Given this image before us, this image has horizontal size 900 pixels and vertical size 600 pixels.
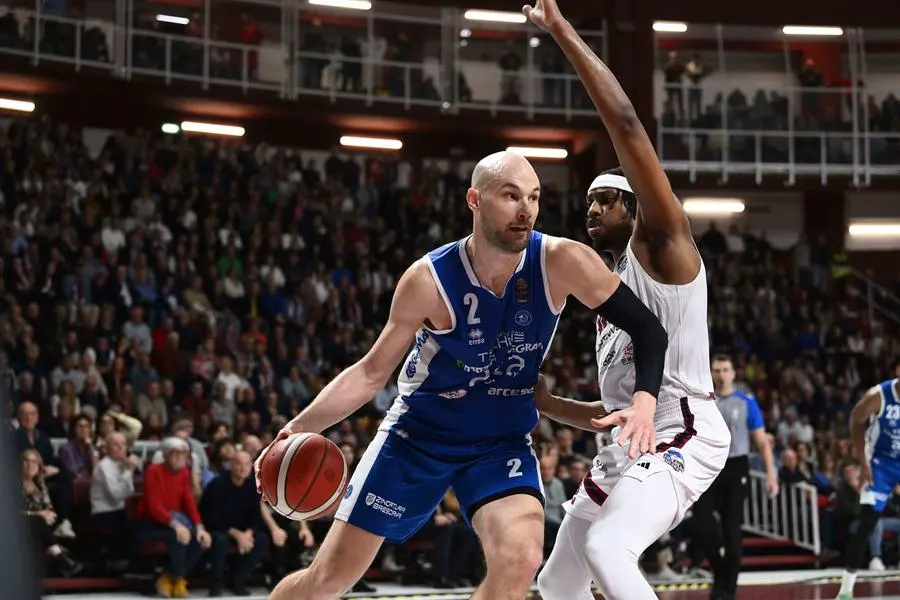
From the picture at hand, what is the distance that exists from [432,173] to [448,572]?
12.8 m

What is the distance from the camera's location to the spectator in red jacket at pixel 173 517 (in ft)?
35.7

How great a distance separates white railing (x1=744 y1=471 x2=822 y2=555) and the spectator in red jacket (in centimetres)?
681

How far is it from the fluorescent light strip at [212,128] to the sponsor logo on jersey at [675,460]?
20.1 metres

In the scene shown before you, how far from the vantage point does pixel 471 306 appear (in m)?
4.70

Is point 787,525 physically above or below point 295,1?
below

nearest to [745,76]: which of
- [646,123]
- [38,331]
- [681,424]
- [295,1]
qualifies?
[646,123]

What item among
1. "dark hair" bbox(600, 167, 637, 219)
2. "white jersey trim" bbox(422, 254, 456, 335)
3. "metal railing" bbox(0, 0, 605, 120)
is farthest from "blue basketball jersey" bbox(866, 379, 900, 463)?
"metal railing" bbox(0, 0, 605, 120)

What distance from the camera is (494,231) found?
15.0 ft

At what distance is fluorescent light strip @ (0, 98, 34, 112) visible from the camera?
21.7 m

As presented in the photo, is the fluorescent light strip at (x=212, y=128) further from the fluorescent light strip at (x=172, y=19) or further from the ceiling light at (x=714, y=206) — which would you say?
the ceiling light at (x=714, y=206)

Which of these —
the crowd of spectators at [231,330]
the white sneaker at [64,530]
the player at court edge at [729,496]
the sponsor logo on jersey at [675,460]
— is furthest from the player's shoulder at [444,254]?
the white sneaker at [64,530]

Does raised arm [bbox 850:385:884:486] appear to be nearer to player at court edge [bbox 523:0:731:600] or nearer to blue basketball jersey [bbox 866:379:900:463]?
blue basketball jersey [bbox 866:379:900:463]

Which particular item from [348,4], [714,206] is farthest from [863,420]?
[348,4]

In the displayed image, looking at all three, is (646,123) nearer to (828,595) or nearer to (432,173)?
(432,173)
